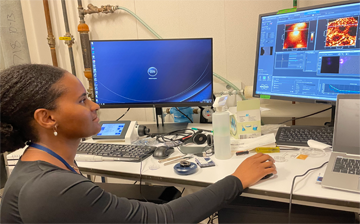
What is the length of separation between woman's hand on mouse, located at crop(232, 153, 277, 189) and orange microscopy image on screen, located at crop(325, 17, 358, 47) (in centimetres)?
61

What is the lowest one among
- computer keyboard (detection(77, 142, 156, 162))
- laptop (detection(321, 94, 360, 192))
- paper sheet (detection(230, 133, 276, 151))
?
computer keyboard (detection(77, 142, 156, 162))

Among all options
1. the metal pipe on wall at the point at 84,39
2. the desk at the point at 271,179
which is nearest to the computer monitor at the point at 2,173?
the metal pipe on wall at the point at 84,39

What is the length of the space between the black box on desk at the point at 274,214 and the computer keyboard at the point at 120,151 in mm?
391

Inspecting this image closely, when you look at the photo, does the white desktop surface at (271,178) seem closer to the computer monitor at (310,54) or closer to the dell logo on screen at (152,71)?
the computer monitor at (310,54)

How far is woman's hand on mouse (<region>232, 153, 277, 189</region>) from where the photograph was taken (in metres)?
0.81

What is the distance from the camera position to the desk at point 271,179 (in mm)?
716

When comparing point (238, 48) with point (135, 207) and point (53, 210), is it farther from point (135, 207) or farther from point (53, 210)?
point (53, 210)

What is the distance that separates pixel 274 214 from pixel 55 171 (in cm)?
75

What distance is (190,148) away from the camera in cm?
116

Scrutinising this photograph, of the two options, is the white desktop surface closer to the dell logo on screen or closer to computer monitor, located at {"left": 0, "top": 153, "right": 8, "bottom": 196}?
the dell logo on screen

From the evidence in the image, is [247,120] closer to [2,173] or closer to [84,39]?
[84,39]

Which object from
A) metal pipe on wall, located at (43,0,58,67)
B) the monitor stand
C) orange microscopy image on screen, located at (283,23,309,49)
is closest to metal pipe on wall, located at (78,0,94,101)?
metal pipe on wall, located at (43,0,58,67)

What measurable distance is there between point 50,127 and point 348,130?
3.23 feet

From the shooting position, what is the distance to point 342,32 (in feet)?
3.55
